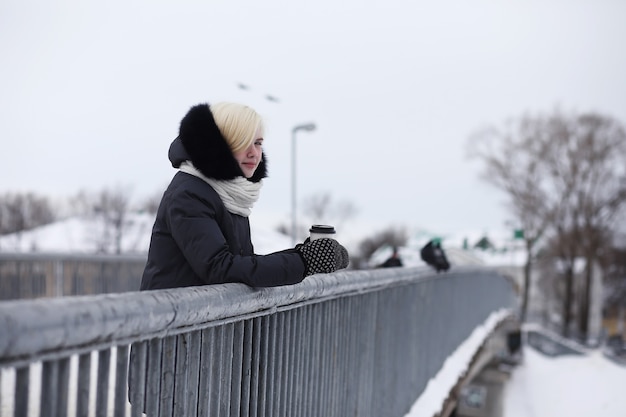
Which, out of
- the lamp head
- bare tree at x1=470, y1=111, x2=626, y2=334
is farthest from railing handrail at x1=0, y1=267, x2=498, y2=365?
bare tree at x1=470, y1=111, x2=626, y2=334

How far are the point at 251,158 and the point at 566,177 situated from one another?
40484 mm

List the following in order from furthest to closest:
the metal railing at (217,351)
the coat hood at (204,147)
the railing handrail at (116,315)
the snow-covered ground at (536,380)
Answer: the snow-covered ground at (536,380), the coat hood at (204,147), the metal railing at (217,351), the railing handrail at (116,315)

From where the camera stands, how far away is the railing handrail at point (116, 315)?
135 cm

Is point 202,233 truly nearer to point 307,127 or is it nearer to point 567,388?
point 567,388

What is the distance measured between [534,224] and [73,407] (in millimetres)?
43270

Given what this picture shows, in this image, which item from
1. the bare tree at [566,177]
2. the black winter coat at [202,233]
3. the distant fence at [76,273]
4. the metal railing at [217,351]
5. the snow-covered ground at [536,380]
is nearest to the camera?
the metal railing at [217,351]

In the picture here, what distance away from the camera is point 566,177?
40.7 m

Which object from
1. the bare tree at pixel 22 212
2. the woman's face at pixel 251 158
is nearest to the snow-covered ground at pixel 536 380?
the woman's face at pixel 251 158

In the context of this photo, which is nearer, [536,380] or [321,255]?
[321,255]

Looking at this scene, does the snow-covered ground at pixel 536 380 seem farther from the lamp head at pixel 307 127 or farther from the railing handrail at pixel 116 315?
the lamp head at pixel 307 127

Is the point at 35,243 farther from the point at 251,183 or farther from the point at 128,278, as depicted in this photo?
the point at 251,183

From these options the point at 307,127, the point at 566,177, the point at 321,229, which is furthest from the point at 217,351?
the point at 566,177

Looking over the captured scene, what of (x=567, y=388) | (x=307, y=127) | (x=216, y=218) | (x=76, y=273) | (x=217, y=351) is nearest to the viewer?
(x=217, y=351)

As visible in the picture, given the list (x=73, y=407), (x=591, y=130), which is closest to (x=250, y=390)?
(x=73, y=407)
